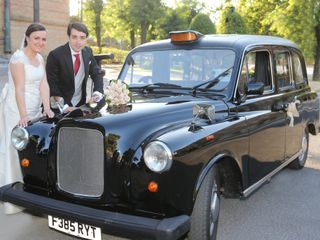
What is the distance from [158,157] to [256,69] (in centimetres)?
242

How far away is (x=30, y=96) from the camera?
4.94 meters

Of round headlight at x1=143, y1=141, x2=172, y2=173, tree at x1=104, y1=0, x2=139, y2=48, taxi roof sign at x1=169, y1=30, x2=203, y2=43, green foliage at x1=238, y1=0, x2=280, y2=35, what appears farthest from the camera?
tree at x1=104, y1=0, x2=139, y2=48

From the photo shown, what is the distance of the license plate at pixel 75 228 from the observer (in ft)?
10.8

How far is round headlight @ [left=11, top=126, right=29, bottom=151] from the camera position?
4004 mm

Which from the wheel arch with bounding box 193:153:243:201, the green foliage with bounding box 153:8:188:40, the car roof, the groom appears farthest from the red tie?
the green foliage with bounding box 153:8:188:40

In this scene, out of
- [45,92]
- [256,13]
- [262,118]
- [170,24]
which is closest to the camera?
[262,118]

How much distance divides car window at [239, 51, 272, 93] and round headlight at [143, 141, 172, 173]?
176 centimetres

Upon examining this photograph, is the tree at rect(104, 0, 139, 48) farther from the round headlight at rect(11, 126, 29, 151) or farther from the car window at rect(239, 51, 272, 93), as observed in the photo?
the round headlight at rect(11, 126, 29, 151)

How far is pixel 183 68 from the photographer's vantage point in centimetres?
500

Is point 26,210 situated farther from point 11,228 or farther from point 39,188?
point 11,228

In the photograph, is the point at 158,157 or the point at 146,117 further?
the point at 146,117

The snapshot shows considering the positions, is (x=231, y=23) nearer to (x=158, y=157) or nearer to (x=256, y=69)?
(x=256, y=69)

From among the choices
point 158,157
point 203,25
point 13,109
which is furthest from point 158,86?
point 203,25

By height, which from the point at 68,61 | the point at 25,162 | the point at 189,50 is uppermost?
the point at 189,50
